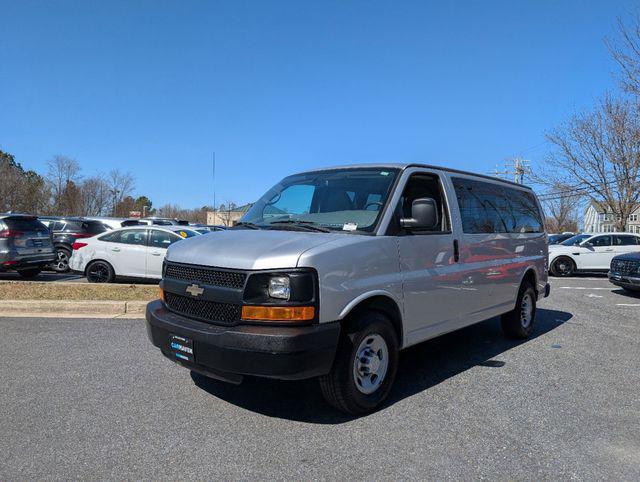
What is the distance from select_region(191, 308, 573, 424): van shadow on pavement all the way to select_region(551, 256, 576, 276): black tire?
11.7m

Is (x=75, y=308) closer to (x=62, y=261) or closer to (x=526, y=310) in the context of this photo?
(x=526, y=310)

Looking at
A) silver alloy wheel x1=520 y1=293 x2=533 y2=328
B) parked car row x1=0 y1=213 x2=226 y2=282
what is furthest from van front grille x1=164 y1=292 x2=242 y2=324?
parked car row x1=0 y1=213 x2=226 y2=282

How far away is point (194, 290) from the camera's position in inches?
148

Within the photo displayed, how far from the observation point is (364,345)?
385 centimetres

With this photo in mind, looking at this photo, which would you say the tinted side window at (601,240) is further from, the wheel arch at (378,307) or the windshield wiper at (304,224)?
the windshield wiper at (304,224)

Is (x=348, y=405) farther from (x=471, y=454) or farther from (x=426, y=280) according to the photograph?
(x=426, y=280)

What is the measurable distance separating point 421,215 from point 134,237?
8.64 metres

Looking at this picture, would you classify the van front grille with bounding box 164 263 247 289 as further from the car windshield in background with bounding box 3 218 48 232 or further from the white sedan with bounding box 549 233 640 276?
the white sedan with bounding box 549 233 640 276

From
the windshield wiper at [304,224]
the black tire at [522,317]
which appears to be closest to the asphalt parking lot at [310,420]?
the black tire at [522,317]

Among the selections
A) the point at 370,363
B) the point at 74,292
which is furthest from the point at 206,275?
the point at 74,292

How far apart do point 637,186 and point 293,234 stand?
27.9 metres

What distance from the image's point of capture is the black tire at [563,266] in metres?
16.8

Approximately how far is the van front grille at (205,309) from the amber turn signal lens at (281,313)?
14cm

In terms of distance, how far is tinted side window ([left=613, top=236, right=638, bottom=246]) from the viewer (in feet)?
54.2
